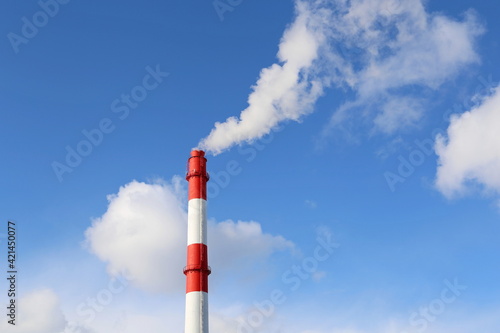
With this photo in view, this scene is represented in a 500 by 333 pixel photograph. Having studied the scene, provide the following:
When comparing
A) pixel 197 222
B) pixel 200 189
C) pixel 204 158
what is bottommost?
pixel 197 222

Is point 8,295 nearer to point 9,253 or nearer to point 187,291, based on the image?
point 9,253

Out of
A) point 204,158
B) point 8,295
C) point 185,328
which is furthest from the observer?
point 204,158

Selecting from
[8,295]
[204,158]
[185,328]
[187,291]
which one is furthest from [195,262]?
[8,295]

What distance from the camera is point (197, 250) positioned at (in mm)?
40344

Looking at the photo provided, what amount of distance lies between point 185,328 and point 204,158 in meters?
14.4

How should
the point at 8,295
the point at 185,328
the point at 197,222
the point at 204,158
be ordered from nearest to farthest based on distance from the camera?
1. the point at 8,295
2. the point at 185,328
3. the point at 197,222
4. the point at 204,158

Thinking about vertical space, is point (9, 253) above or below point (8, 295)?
above

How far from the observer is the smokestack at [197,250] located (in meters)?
38.2

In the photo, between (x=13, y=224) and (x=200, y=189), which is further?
(x=200, y=189)

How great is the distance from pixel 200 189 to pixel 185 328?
36.7 ft

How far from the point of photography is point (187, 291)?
39.2 metres

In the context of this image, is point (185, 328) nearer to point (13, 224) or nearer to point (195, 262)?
point (195, 262)

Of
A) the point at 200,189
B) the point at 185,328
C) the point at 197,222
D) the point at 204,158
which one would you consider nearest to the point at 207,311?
the point at 185,328

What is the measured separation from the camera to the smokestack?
3822 cm
